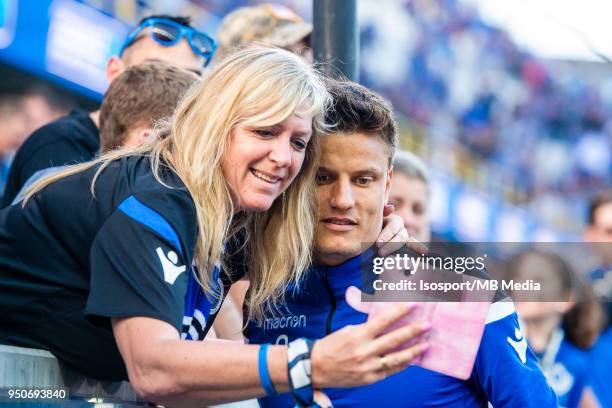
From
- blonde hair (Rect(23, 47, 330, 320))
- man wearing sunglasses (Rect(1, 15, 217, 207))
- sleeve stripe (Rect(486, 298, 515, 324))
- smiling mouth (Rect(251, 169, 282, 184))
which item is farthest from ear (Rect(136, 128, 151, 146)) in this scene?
sleeve stripe (Rect(486, 298, 515, 324))

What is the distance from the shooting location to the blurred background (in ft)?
16.9

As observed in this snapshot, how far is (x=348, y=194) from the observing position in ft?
8.41

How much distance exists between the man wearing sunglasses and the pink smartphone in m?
1.70

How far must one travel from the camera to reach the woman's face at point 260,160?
2277 mm

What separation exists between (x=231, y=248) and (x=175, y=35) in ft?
5.11

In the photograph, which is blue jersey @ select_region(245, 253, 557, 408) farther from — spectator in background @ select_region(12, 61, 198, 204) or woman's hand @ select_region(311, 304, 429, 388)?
spectator in background @ select_region(12, 61, 198, 204)

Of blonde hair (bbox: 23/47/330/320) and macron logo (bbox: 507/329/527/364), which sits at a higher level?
blonde hair (bbox: 23/47/330/320)

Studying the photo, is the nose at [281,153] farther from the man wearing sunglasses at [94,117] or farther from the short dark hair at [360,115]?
the man wearing sunglasses at [94,117]

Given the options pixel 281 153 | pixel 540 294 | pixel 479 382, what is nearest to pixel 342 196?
pixel 281 153

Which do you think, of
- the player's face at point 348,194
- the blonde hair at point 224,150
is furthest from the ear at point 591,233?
the blonde hair at point 224,150

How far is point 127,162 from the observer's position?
2.26m

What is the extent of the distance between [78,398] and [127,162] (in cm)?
54

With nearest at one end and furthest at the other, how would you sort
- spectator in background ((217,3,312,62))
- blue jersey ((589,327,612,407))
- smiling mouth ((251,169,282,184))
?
smiling mouth ((251,169,282,184)) < spectator in background ((217,3,312,62)) < blue jersey ((589,327,612,407))

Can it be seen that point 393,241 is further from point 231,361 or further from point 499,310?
point 231,361
